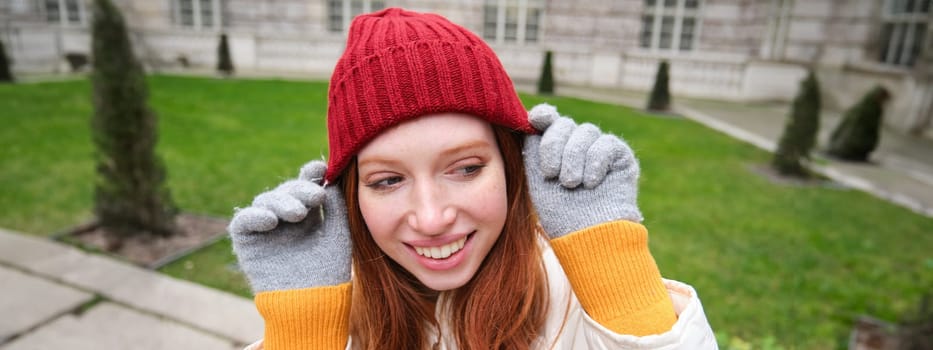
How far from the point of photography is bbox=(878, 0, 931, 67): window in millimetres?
12141

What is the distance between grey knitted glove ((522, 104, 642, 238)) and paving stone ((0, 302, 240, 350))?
8.37 feet

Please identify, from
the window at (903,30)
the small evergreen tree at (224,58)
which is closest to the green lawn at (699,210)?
the window at (903,30)

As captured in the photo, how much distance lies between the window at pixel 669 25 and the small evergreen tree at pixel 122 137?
15.7 m

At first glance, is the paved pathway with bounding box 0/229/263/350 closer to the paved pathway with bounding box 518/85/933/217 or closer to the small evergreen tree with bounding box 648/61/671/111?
the paved pathway with bounding box 518/85/933/217

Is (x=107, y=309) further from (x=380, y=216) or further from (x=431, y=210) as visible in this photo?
(x=431, y=210)

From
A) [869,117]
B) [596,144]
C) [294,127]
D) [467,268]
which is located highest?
[596,144]

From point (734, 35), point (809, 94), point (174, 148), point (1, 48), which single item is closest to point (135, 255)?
point (174, 148)

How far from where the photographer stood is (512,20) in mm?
18672

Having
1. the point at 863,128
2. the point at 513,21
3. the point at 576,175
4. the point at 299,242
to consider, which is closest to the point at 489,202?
the point at 576,175

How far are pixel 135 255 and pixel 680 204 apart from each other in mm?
5064

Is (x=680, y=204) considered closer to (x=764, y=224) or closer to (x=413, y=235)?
(x=764, y=224)

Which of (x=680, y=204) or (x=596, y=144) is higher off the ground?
(x=596, y=144)

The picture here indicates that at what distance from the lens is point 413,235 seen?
147 cm

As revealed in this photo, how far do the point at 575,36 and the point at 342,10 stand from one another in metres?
7.35
